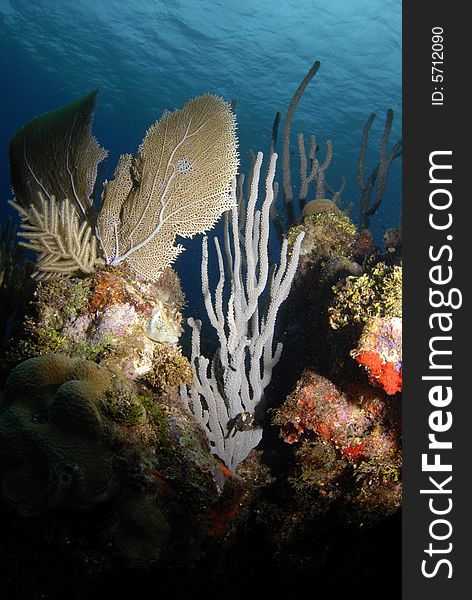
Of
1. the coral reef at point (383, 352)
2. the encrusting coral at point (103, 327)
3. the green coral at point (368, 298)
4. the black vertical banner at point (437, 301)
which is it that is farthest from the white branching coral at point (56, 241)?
the black vertical banner at point (437, 301)

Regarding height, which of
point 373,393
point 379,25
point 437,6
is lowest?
point 373,393

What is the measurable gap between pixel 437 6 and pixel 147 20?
25360 mm

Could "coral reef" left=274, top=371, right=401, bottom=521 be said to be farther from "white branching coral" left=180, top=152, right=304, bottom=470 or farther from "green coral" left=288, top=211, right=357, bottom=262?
"green coral" left=288, top=211, right=357, bottom=262

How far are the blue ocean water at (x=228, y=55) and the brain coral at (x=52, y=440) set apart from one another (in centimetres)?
1791

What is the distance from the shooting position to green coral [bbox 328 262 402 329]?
10.4ft

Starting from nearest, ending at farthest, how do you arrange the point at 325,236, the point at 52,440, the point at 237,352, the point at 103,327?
the point at 52,440 < the point at 103,327 < the point at 237,352 < the point at 325,236

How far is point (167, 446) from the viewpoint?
286 cm

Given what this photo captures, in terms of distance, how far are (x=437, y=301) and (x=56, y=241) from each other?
307 cm

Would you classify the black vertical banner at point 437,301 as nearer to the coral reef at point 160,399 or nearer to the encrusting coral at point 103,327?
the coral reef at point 160,399

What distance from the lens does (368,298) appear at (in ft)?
11.1

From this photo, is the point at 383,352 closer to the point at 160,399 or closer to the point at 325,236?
the point at 160,399

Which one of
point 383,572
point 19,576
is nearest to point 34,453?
point 19,576

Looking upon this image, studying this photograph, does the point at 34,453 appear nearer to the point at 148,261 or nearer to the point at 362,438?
the point at 148,261

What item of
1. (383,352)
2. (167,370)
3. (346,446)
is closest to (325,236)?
(383,352)
